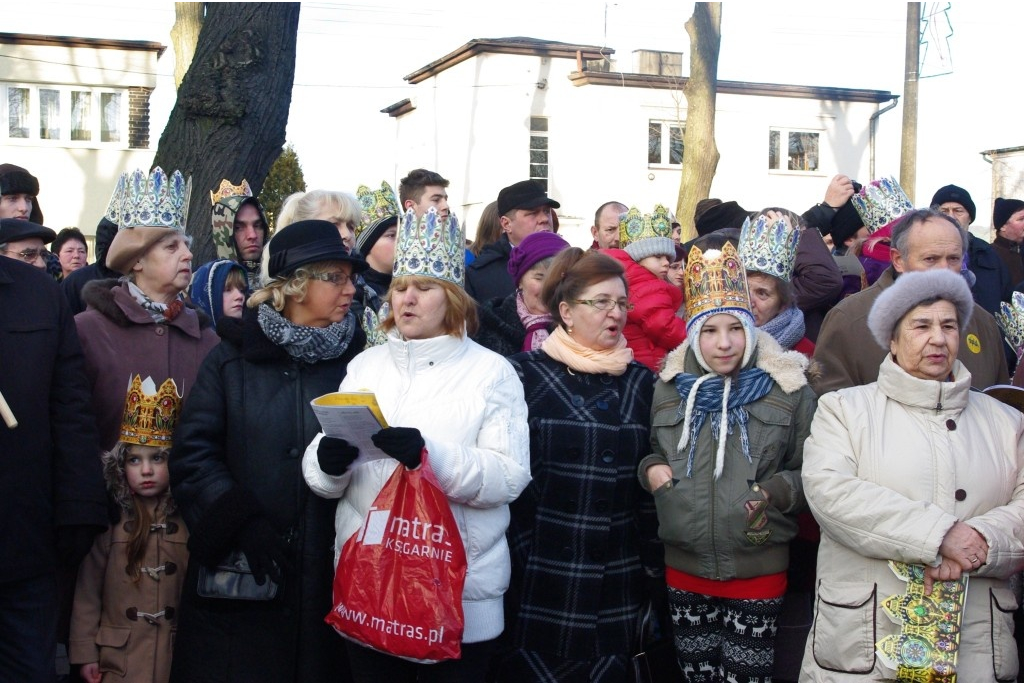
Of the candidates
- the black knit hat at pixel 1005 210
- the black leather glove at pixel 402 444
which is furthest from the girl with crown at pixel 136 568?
the black knit hat at pixel 1005 210

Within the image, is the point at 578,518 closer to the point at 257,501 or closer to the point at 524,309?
the point at 257,501

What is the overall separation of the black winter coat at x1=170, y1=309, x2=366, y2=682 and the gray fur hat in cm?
223

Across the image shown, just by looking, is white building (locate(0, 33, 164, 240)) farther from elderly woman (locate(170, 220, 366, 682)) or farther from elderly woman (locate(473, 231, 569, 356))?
elderly woman (locate(170, 220, 366, 682))

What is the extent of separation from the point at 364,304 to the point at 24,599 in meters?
2.21

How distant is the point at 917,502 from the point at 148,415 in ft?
9.89

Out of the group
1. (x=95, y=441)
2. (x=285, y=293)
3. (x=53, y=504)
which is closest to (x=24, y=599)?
(x=53, y=504)

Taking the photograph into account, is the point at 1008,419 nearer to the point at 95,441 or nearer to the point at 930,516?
the point at 930,516

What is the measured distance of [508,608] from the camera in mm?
4688

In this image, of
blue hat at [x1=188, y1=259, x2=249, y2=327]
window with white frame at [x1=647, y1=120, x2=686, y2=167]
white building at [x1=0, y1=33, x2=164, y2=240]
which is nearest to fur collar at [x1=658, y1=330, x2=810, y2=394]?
blue hat at [x1=188, y1=259, x2=249, y2=327]

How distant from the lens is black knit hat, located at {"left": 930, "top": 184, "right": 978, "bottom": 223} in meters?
7.23

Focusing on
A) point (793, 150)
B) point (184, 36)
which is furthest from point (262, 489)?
A: point (793, 150)

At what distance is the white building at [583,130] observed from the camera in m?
30.2

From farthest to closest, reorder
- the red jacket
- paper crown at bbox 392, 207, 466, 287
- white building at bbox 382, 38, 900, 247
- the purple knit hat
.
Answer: white building at bbox 382, 38, 900, 247
the purple knit hat
the red jacket
paper crown at bbox 392, 207, 466, 287

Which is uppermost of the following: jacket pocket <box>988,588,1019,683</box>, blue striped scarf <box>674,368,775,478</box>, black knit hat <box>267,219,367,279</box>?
black knit hat <box>267,219,367,279</box>
